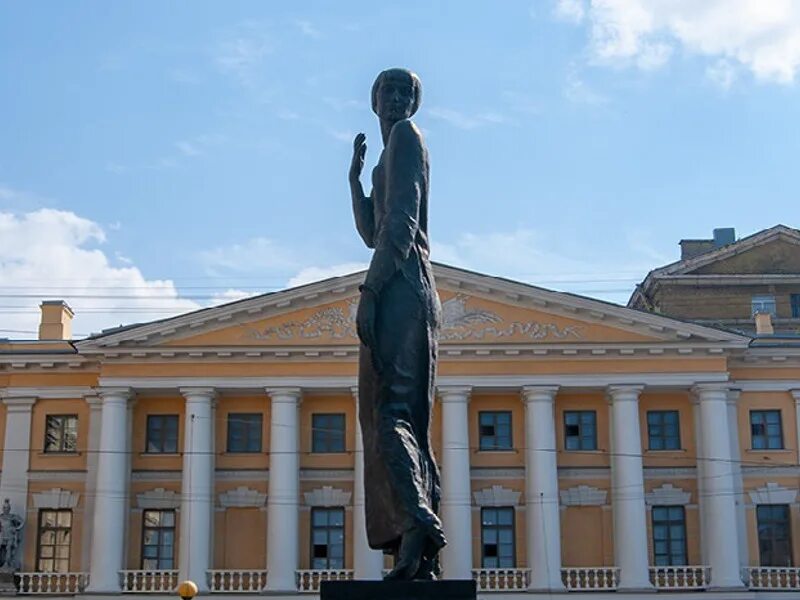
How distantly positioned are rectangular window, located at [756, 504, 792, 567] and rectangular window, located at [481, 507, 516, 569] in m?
7.98

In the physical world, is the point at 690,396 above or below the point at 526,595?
above

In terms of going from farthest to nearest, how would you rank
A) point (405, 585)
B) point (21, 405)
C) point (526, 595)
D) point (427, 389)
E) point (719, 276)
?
point (719, 276) → point (21, 405) → point (526, 595) → point (427, 389) → point (405, 585)

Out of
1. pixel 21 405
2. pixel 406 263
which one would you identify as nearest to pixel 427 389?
pixel 406 263

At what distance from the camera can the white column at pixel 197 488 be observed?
42688 millimetres

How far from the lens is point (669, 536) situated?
44656 mm

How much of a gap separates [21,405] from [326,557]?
445 inches

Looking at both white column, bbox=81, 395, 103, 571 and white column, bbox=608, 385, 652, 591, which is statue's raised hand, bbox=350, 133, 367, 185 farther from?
white column, bbox=81, 395, 103, 571

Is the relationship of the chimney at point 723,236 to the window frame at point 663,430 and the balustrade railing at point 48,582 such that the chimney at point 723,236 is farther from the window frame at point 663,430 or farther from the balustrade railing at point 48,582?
the balustrade railing at point 48,582

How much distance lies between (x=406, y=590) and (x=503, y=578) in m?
37.3

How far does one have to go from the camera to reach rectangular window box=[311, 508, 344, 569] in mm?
44156

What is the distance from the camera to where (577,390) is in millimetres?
45062

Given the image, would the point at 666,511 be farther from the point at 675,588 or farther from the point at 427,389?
the point at 427,389

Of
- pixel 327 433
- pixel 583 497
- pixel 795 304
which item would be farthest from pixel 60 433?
pixel 795 304

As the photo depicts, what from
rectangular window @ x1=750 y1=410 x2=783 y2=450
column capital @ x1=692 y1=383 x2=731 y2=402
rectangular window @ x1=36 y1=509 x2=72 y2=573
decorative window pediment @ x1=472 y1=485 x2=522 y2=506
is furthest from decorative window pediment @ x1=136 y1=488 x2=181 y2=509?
rectangular window @ x1=750 y1=410 x2=783 y2=450
